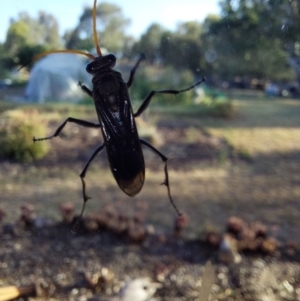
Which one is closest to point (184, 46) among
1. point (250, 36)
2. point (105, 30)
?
point (250, 36)

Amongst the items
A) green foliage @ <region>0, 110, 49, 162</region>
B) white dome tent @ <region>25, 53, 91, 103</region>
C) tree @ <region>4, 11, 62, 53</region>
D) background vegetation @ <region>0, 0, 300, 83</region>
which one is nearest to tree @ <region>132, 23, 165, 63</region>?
background vegetation @ <region>0, 0, 300, 83</region>

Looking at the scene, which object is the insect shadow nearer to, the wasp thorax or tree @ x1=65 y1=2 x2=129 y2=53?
the wasp thorax

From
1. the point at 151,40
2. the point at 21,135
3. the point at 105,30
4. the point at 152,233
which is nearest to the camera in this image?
the point at 105,30

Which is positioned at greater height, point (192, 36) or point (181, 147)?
point (192, 36)

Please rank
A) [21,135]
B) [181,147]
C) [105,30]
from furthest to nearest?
[181,147]
[21,135]
[105,30]

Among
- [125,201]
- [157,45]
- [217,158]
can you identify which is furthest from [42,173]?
[157,45]

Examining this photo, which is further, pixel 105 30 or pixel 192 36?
pixel 192 36

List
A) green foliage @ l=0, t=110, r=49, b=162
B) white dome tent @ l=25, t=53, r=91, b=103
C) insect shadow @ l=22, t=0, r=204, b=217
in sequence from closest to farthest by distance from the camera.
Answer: insect shadow @ l=22, t=0, r=204, b=217 < green foliage @ l=0, t=110, r=49, b=162 < white dome tent @ l=25, t=53, r=91, b=103

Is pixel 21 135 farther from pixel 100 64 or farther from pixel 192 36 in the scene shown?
pixel 100 64
